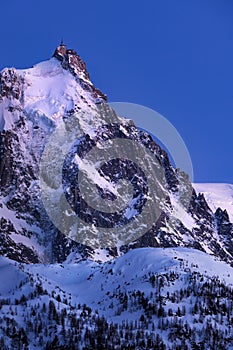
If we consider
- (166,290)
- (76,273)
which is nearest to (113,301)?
(166,290)

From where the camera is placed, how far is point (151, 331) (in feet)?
330

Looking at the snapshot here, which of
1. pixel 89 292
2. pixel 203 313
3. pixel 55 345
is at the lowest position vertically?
pixel 55 345

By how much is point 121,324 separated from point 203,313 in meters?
11.2

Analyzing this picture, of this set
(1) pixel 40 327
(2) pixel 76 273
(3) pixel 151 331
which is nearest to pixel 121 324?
(3) pixel 151 331

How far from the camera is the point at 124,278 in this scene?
411ft

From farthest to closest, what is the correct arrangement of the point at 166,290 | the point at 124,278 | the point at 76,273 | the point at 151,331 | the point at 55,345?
1. the point at 76,273
2. the point at 124,278
3. the point at 166,290
4. the point at 151,331
5. the point at 55,345

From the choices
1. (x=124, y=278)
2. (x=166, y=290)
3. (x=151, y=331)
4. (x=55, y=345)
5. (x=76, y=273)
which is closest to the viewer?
(x=55, y=345)

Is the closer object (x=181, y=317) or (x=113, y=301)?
(x=181, y=317)

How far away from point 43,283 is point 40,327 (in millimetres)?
19993

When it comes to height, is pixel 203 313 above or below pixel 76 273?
below

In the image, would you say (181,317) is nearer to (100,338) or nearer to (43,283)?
(100,338)

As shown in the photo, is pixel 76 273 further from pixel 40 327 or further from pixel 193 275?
pixel 40 327

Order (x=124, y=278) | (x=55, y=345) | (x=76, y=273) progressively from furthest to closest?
(x=76, y=273) < (x=124, y=278) < (x=55, y=345)

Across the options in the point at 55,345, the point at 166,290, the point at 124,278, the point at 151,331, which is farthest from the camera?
the point at 124,278
